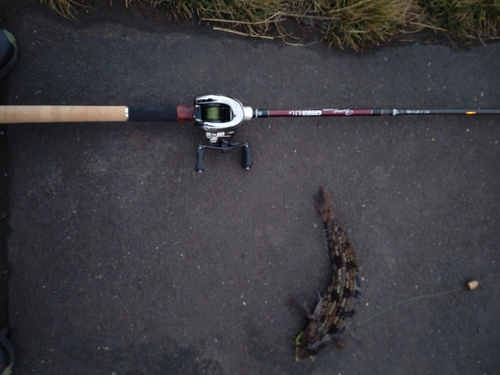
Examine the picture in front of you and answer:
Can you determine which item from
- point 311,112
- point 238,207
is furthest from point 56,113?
point 311,112

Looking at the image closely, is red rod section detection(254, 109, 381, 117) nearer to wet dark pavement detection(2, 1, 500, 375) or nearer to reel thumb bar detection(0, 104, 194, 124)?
wet dark pavement detection(2, 1, 500, 375)

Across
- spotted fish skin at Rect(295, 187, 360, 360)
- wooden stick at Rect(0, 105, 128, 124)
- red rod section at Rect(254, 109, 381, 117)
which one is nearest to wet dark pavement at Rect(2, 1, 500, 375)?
spotted fish skin at Rect(295, 187, 360, 360)

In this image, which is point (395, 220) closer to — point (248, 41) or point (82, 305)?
point (248, 41)

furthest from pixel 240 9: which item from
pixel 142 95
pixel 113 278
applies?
pixel 113 278

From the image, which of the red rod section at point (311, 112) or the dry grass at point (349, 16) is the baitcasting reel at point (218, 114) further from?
the dry grass at point (349, 16)

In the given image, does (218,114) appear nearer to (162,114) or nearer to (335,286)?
(162,114)

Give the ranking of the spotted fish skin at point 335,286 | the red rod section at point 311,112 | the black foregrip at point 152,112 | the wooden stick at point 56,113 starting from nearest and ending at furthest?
the wooden stick at point 56,113 < the black foregrip at point 152,112 < the red rod section at point 311,112 < the spotted fish skin at point 335,286

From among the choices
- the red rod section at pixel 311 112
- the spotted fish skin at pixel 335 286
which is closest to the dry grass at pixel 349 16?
the red rod section at pixel 311 112
